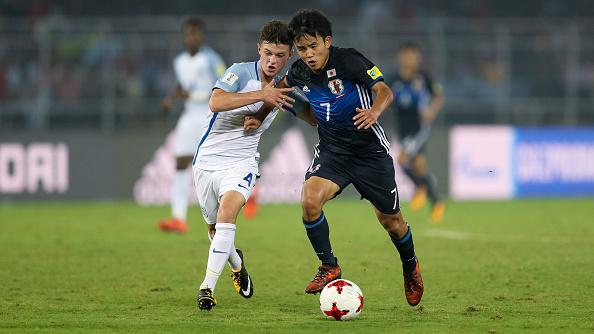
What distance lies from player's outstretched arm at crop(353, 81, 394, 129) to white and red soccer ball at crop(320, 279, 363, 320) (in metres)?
1.08

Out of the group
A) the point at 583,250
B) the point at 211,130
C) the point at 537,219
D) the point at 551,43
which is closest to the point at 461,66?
the point at 551,43

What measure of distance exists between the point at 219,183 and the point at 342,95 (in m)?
1.14

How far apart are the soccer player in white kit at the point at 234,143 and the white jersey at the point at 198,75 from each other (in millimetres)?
5518

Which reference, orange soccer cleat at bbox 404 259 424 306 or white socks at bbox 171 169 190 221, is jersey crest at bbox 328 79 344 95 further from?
white socks at bbox 171 169 190 221

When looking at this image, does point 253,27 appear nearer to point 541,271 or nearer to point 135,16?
point 135,16

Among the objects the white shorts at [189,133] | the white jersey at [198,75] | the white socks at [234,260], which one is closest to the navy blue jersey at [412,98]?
the white jersey at [198,75]

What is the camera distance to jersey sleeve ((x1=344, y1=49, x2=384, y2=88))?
284 inches

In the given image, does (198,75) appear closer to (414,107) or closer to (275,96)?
(414,107)

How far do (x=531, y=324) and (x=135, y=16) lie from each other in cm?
1620

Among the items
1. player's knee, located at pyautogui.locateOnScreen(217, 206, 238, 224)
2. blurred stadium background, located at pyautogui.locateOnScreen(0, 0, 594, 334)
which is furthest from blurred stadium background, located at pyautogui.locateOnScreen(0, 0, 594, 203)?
player's knee, located at pyautogui.locateOnScreen(217, 206, 238, 224)

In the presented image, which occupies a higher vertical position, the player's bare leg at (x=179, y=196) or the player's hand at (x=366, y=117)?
the player's hand at (x=366, y=117)

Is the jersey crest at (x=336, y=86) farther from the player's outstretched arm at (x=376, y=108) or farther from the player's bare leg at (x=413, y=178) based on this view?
the player's bare leg at (x=413, y=178)

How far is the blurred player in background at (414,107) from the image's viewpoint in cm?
1645

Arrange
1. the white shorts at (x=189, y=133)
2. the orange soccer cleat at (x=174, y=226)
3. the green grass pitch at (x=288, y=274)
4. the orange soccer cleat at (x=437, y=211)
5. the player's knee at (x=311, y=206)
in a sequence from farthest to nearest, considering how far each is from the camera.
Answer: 1. the orange soccer cleat at (x=437, y=211)
2. the orange soccer cleat at (x=174, y=226)
3. the white shorts at (x=189, y=133)
4. the player's knee at (x=311, y=206)
5. the green grass pitch at (x=288, y=274)
